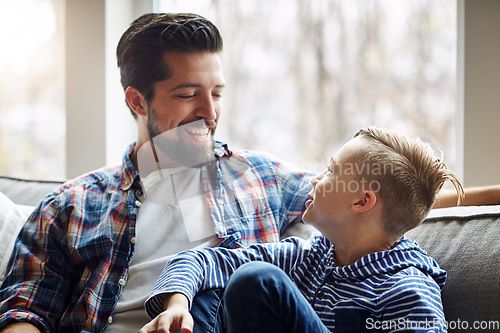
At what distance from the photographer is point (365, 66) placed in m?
1.77

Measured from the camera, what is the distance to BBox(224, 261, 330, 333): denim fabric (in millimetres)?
811

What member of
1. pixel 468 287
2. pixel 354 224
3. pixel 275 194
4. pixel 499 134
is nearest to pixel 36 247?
pixel 275 194

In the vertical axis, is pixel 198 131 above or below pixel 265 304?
above

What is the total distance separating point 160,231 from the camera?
4.27 feet

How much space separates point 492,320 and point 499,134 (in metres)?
0.69

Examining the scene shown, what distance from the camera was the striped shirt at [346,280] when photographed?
907 mm

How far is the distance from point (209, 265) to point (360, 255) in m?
0.32

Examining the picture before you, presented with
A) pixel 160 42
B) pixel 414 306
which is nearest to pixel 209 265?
pixel 414 306

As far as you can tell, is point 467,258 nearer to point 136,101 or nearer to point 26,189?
point 136,101

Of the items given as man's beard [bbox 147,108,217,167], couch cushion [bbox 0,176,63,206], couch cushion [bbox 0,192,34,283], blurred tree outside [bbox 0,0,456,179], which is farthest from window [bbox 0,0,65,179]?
man's beard [bbox 147,108,217,167]

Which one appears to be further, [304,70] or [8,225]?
[304,70]

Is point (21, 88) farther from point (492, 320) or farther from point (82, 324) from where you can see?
point (492, 320)

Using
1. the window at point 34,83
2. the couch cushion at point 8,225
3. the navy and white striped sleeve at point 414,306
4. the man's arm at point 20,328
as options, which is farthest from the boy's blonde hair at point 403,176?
the window at point 34,83

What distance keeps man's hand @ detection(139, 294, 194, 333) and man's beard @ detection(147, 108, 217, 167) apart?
503 mm
